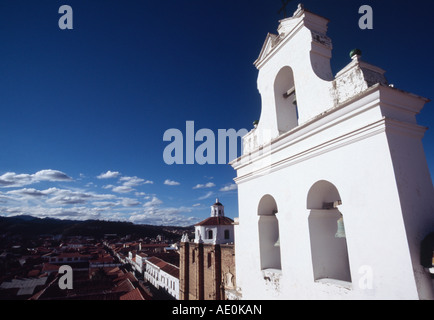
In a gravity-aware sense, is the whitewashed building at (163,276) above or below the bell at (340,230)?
below

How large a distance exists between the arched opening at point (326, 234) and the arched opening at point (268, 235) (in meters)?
1.01

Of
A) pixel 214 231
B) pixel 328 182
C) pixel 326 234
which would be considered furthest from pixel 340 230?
pixel 214 231

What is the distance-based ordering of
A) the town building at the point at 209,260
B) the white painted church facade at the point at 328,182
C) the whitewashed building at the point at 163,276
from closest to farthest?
1. the white painted church facade at the point at 328,182
2. the town building at the point at 209,260
3. the whitewashed building at the point at 163,276

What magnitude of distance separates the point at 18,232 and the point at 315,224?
96098 mm

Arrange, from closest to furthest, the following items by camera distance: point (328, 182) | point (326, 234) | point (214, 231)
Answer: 1. point (328, 182)
2. point (326, 234)
3. point (214, 231)

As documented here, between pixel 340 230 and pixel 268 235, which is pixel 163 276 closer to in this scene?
pixel 268 235

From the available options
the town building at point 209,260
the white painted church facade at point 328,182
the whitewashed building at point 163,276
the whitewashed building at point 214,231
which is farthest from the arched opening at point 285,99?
the whitewashed building at point 163,276

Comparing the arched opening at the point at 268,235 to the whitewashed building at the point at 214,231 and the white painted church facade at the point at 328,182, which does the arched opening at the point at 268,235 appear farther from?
the whitewashed building at the point at 214,231

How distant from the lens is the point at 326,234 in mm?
3385

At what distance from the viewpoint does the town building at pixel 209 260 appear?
20844mm

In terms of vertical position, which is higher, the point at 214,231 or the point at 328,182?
the point at 328,182

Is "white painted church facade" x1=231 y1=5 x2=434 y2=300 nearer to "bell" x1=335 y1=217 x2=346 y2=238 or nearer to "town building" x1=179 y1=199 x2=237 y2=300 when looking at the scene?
"bell" x1=335 y1=217 x2=346 y2=238

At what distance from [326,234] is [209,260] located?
869 inches

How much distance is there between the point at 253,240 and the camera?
4.38 m
